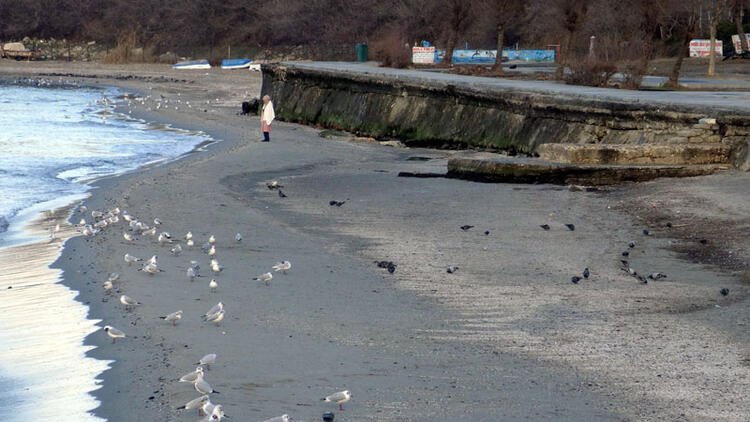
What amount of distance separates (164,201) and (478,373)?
1048 centimetres

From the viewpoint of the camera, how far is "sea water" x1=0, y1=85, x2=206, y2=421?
23.9 feet

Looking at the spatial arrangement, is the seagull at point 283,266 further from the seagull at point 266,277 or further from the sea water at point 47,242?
the sea water at point 47,242

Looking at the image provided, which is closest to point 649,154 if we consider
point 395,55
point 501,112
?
point 501,112

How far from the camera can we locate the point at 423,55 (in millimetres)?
49188

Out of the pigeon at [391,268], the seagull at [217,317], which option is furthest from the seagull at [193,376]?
the pigeon at [391,268]

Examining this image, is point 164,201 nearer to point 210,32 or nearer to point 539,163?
point 539,163

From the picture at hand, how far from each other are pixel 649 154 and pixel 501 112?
787cm

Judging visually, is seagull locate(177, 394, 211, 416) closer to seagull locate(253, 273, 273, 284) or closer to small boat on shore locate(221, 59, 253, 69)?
seagull locate(253, 273, 273, 284)

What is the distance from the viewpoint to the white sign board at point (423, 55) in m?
49.0

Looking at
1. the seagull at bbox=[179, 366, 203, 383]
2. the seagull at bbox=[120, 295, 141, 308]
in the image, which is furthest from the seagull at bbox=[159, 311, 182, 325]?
the seagull at bbox=[179, 366, 203, 383]

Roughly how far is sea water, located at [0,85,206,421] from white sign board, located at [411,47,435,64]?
1452 cm

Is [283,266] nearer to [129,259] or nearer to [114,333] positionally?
[129,259]

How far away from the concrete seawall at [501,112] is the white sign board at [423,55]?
9.89 m

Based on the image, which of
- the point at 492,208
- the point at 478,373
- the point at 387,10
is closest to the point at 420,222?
the point at 492,208
